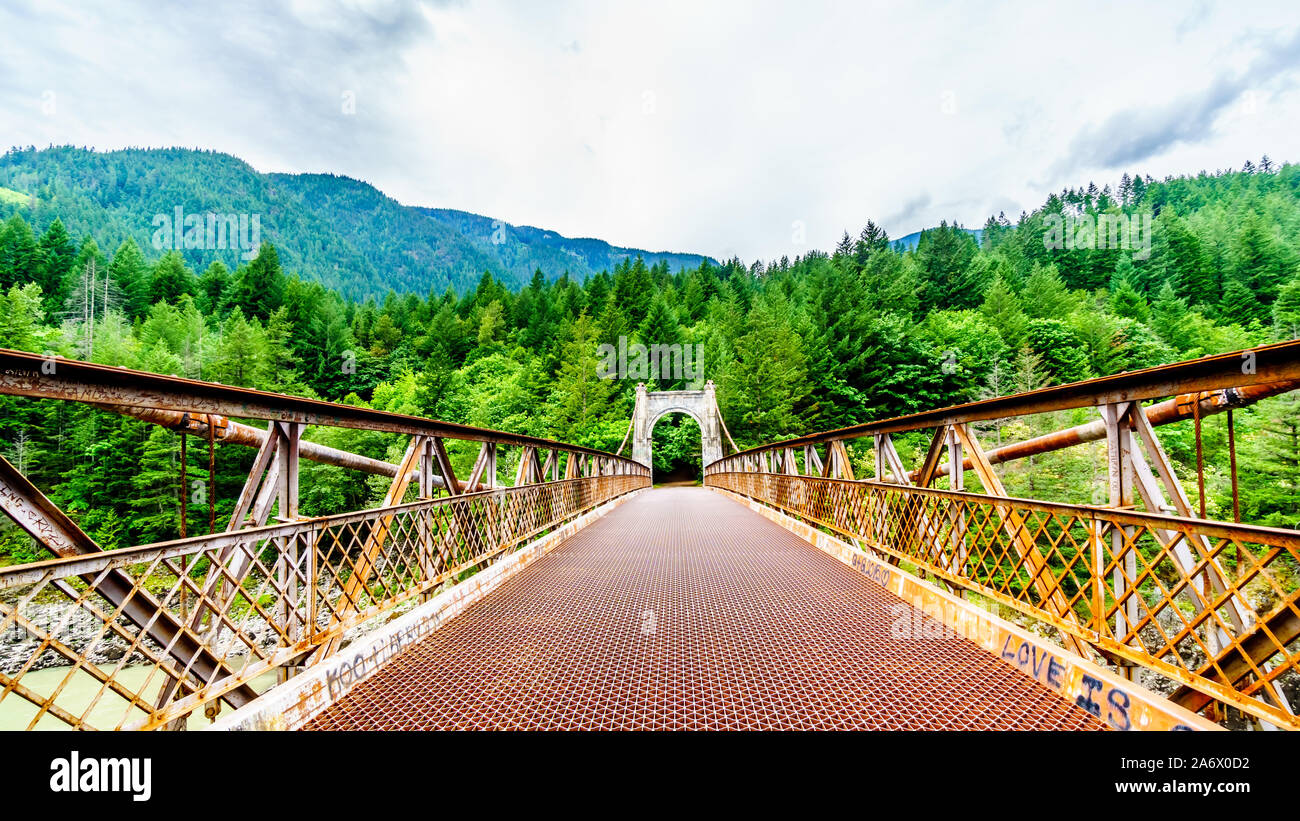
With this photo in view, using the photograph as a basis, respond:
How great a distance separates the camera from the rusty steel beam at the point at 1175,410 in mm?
2155

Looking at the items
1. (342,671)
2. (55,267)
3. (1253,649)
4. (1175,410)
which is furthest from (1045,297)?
(55,267)

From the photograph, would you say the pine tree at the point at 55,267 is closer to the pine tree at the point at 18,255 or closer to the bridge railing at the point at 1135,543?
the pine tree at the point at 18,255

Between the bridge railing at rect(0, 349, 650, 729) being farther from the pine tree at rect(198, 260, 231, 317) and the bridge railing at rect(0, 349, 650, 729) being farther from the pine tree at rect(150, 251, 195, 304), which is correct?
the pine tree at rect(150, 251, 195, 304)

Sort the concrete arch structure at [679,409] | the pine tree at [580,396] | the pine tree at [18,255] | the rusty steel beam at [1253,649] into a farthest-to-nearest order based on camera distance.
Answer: the pine tree at [18,255], the concrete arch structure at [679,409], the pine tree at [580,396], the rusty steel beam at [1253,649]

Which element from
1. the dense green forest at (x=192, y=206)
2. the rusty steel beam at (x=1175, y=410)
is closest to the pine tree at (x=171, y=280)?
the dense green forest at (x=192, y=206)

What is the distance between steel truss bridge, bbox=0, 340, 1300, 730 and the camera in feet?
5.49

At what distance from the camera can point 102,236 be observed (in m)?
71.8

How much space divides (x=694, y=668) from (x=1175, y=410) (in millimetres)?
3215

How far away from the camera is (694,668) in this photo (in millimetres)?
2443

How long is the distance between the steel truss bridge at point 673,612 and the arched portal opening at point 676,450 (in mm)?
33130

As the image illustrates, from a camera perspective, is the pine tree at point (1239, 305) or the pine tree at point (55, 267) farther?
the pine tree at point (55, 267)

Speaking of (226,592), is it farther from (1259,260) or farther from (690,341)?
(1259,260)

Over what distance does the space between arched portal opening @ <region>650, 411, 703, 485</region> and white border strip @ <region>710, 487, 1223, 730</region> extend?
110 ft
